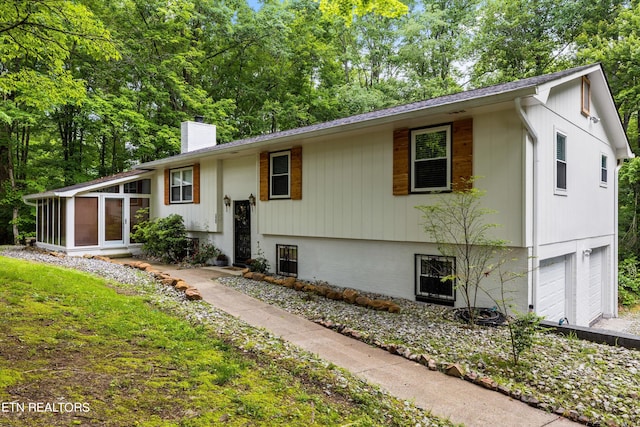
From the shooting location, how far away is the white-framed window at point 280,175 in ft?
32.3

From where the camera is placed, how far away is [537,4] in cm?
1764

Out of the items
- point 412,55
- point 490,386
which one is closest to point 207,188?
point 490,386

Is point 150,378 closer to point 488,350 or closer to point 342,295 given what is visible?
point 488,350

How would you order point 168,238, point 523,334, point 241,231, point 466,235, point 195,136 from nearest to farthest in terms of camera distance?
point 523,334 → point 466,235 → point 241,231 → point 168,238 → point 195,136

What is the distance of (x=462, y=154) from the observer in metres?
6.64

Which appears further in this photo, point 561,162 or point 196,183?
point 196,183

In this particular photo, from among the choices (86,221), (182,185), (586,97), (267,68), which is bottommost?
(86,221)

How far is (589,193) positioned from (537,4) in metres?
13.2

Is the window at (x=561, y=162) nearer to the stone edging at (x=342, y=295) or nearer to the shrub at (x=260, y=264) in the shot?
the stone edging at (x=342, y=295)

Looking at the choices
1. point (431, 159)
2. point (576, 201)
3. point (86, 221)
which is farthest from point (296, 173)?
point (86, 221)

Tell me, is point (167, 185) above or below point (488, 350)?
above

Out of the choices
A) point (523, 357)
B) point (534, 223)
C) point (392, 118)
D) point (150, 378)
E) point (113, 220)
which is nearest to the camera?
point (150, 378)

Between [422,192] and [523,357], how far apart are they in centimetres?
342

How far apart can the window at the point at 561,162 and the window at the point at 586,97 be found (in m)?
1.51
